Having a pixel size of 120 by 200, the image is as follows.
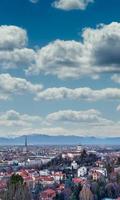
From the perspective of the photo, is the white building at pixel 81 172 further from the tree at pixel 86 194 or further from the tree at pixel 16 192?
the tree at pixel 16 192

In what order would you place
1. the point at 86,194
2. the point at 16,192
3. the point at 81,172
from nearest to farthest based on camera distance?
1. the point at 16,192
2. the point at 86,194
3. the point at 81,172

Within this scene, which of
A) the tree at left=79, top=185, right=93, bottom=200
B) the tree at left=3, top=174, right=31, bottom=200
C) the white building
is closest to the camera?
the tree at left=3, top=174, right=31, bottom=200

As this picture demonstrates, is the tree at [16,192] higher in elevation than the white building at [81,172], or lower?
lower

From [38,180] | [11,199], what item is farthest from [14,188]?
[38,180]

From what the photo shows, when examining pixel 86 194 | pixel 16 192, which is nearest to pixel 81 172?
pixel 86 194

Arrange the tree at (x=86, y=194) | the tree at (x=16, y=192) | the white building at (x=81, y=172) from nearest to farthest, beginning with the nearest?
the tree at (x=16, y=192) → the tree at (x=86, y=194) → the white building at (x=81, y=172)

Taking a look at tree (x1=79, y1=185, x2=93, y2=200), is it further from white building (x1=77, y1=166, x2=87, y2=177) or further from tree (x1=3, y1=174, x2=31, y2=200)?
white building (x1=77, y1=166, x2=87, y2=177)

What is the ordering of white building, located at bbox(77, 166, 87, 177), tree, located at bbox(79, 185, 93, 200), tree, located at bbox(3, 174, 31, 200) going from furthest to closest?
1. white building, located at bbox(77, 166, 87, 177)
2. tree, located at bbox(79, 185, 93, 200)
3. tree, located at bbox(3, 174, 31, 200)

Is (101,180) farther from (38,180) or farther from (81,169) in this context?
(81,169)

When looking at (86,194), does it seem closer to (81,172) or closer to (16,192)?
(16,192)

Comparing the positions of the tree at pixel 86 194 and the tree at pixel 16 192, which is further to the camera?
the tree at pixel 86 194

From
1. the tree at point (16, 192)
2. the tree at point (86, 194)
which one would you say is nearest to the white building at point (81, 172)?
the tree at point (86, 194)

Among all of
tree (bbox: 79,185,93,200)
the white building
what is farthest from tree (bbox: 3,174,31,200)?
the white building
